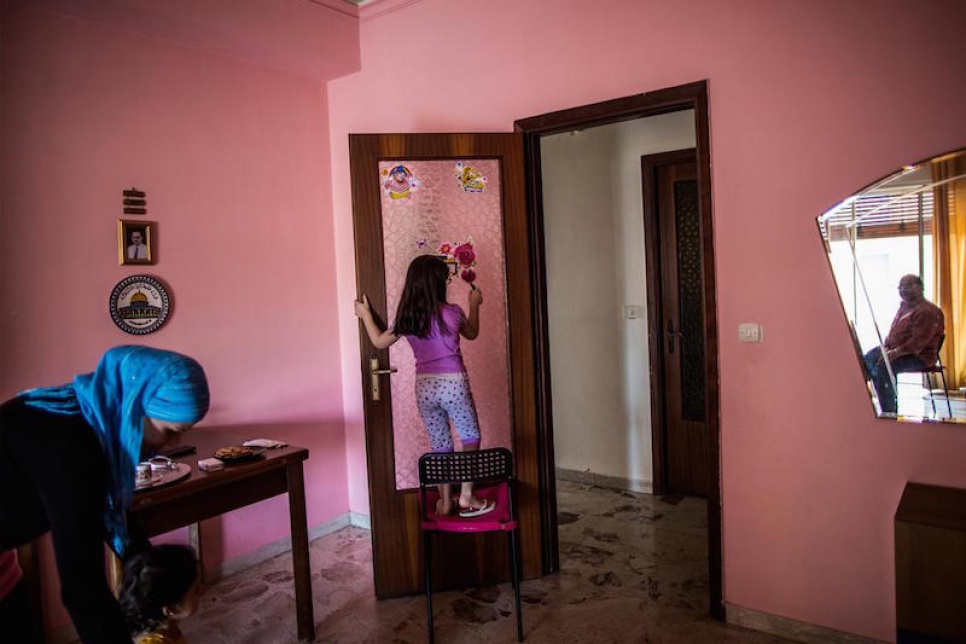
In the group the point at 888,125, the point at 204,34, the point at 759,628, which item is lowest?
the point at 759,628

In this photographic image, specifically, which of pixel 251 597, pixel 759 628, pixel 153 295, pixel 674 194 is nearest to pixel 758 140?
pixel 674 194

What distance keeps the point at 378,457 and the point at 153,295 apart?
1.26 meters

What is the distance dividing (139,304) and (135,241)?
28cm

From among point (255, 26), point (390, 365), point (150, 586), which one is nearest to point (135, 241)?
point (255, 26)

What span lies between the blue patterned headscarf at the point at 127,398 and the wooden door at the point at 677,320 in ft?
10.9

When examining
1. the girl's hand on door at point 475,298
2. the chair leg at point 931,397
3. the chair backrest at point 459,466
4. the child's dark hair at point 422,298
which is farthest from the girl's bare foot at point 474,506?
the chair leg at point 931,397

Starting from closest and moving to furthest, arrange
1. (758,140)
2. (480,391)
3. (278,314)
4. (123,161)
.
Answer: (758,140) < (123,161) < (480,391) < (278,314)

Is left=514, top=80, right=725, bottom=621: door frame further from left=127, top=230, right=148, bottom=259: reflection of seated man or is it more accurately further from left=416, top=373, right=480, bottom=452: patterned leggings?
left=127, top=230, right=148, bottom=259: reflection of seated man

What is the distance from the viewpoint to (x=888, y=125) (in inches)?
93.1

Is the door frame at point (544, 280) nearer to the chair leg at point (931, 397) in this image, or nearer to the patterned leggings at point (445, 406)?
the patterned leggings at point (445, 406)

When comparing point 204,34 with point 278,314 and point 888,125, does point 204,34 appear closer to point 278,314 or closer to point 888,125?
point 278,314

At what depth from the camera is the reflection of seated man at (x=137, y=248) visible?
304cm

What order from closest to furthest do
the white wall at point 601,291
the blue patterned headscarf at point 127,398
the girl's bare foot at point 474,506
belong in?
the blue patterned headscarf at point 127,398
the girl's bare foot at point 474,506
the white wall at point 601,291

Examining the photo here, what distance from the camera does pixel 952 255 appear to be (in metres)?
2.25
